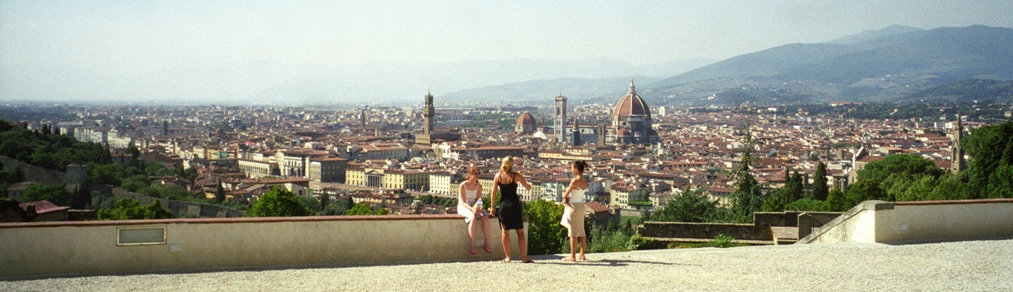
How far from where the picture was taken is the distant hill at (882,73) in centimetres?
14850

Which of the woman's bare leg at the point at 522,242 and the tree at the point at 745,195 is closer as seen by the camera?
the woman's bare leg at the point at 522,242

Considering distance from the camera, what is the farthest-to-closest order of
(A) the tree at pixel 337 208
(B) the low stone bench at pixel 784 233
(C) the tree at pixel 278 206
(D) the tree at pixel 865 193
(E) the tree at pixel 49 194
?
(A) the tree at pixel 337 208 < (E) the tree at pixel 49 194 < (D) the tree at pixel 865 193 < (C) the tree at pixel 278 206 < (B) the low stone bench at pixel 784 233

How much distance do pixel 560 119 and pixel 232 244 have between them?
307ft

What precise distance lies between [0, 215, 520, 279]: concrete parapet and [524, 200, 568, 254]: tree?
22.8ft

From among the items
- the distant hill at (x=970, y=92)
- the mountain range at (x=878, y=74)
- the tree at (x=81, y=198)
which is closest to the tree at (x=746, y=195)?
the tree at (x=81, y=198)

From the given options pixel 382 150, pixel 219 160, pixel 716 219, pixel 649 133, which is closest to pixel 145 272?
pixel 716 219

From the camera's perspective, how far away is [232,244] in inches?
163

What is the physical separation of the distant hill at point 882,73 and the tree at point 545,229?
131 m

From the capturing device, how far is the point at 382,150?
6906 cm

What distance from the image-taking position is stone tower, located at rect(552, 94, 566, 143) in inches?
3748

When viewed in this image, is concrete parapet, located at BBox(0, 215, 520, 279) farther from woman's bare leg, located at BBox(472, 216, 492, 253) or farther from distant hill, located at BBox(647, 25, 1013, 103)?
distant hill, located at BBox(647, 25, 1013, 103)

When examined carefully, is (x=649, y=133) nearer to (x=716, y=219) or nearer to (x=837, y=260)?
(x=716, y=219)

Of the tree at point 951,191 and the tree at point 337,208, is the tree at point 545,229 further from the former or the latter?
the tree at point 337,208

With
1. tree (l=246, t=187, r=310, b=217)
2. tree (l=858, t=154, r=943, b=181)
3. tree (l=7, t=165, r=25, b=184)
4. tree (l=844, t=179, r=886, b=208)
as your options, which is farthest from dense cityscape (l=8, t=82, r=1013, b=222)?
tree (l=246, t=187, r=310, b=217)
